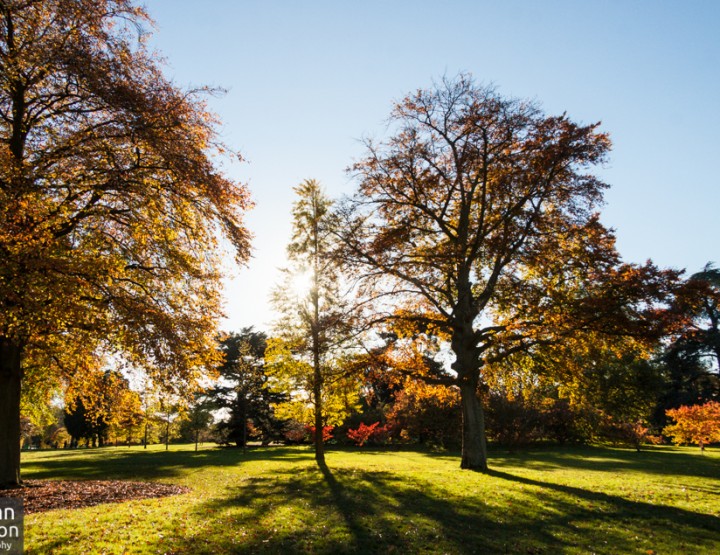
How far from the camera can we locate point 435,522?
9.36 meters

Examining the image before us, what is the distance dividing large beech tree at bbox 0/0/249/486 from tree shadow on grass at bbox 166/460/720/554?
14.8 ft

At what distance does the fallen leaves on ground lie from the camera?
1103cm

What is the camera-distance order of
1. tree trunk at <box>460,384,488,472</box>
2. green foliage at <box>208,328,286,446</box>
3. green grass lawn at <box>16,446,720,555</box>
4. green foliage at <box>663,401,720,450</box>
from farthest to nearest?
green foliage at <box>208,328,286,446</box> < green foliage at <box>663,401,720,450</box> < tree trunk at <box>460,384,488,472</box> < green grass lawn at <box>16,446,720,555</box>

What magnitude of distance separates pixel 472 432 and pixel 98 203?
1606 cm

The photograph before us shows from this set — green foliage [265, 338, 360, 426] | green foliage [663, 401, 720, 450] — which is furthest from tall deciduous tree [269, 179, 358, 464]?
green foliage [663, 401, 720, 450]

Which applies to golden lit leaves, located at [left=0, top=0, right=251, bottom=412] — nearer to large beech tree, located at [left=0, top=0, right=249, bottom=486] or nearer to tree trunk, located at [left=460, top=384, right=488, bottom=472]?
large beech tree, located at [left=0, top=0, right=249, bottom=486]

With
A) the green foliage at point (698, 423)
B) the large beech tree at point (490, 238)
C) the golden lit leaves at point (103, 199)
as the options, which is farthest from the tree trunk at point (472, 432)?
the green foliage at point (698, 423)

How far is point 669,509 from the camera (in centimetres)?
1108

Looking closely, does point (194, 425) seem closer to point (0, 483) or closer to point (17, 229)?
point (0, 483)

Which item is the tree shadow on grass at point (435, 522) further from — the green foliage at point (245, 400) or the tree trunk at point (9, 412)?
the green foliage at point (245, 400)

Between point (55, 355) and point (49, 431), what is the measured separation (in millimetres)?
77989

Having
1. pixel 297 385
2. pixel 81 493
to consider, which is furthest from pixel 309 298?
pixel 81 493

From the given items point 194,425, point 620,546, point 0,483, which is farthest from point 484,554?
point 194,425

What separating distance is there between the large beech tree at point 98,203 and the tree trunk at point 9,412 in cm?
4
